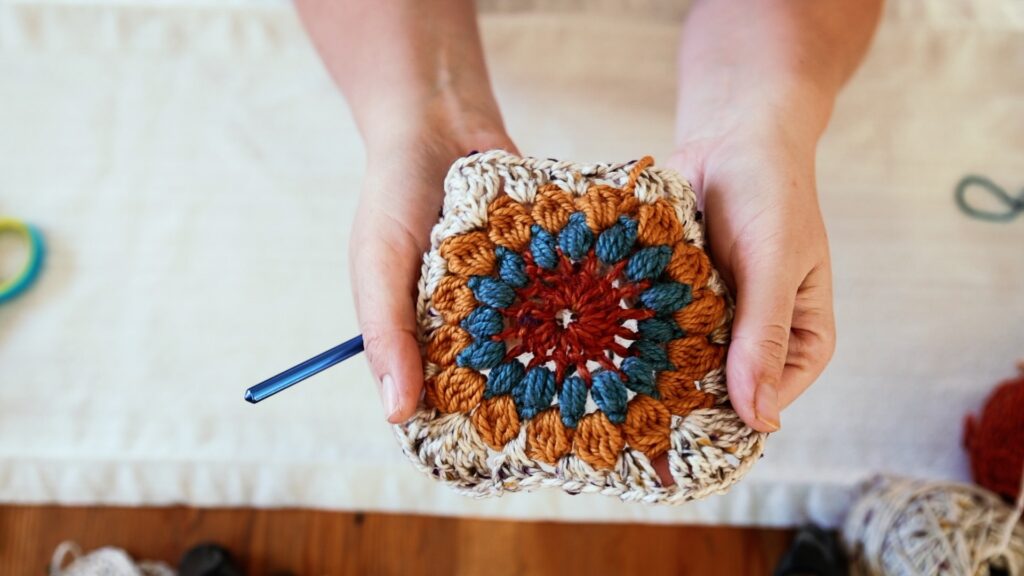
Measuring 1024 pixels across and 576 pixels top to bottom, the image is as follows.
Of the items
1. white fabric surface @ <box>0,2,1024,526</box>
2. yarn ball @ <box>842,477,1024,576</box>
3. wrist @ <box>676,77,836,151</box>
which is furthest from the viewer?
white fabric surface @ <box>0,2,1024,526</box>

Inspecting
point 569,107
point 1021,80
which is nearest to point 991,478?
point 1021,80

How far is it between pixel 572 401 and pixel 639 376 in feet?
0.17

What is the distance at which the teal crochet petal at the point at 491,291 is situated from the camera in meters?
0.54

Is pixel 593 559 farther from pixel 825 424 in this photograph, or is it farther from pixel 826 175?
pixel 826 175

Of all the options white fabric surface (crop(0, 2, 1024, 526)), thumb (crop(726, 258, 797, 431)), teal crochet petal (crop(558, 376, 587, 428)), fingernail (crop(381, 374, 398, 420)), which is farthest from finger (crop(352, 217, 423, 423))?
white fabric surface (crop(0, 2, 1024, 526))

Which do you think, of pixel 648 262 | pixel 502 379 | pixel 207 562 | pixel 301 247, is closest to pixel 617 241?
pixel 648 262

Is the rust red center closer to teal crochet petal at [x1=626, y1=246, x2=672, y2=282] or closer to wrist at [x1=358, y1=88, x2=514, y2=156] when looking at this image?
teal crochet petal at [x1=626, y1=246, x2=672, y2=282]

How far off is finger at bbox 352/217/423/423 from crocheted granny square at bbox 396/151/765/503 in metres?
0.02

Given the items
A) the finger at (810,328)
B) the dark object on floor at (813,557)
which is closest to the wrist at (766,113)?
the finger at (810,328)

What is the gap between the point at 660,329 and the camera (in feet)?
1.79

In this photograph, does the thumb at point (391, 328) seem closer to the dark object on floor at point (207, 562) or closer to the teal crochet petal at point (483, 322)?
the teal crochet petal at point (483, 322)

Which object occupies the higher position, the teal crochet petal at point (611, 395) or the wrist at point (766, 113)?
the wrist at point (766, 113)

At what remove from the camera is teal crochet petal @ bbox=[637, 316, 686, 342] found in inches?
21.5

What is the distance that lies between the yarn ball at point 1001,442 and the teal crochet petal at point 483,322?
671 mm
